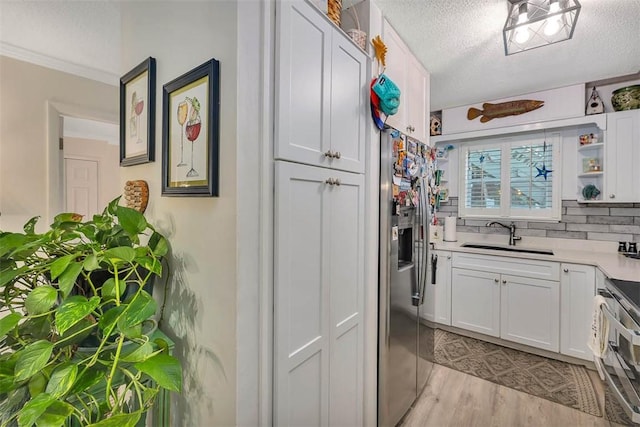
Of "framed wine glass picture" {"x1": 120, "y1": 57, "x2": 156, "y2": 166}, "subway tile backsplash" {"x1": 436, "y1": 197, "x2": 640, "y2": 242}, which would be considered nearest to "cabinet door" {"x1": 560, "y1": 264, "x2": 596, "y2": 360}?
"subway tile backsplash" {"x1": 436, "y1": 197, "x2": 640, "y2": 242}

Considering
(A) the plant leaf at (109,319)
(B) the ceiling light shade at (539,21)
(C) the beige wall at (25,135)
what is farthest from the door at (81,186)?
(B) the ceiling light shade at (539,21)

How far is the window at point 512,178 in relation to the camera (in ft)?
9.86

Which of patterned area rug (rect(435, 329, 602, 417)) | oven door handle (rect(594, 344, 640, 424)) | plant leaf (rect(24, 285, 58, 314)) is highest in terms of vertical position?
plant leaf (rect(24, 285, 58, 314))

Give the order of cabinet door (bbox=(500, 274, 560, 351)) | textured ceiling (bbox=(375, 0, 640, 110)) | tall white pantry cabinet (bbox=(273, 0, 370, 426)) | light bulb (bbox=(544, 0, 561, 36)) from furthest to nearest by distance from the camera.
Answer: cabinet door (bbox=(500, 274, 560, 351))
textured ceiling (bbox=(375, 0, 640, 110))
light bulb (bbox=(544, 0, 561, 36))
tall white pantry cabinet (bbox=(273, 0, 370, 426))

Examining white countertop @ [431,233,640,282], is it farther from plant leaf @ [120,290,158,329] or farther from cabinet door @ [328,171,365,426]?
plant leaf @ [120,290,158,329]

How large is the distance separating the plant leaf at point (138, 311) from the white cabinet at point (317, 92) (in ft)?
1.98

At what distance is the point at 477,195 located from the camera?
344 centimetres

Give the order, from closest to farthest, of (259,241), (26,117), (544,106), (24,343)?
(24,343) < (259,241) < (26,117) < (544,106)

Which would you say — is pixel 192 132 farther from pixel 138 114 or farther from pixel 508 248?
pixel 508 248

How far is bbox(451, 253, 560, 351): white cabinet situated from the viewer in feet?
8.46

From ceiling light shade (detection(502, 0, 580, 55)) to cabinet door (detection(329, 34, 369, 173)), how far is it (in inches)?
38.2

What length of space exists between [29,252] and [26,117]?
1.74 metres

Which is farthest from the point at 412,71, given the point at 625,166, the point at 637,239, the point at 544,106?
the point at 637,239

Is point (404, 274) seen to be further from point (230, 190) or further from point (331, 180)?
point (230, 190)
